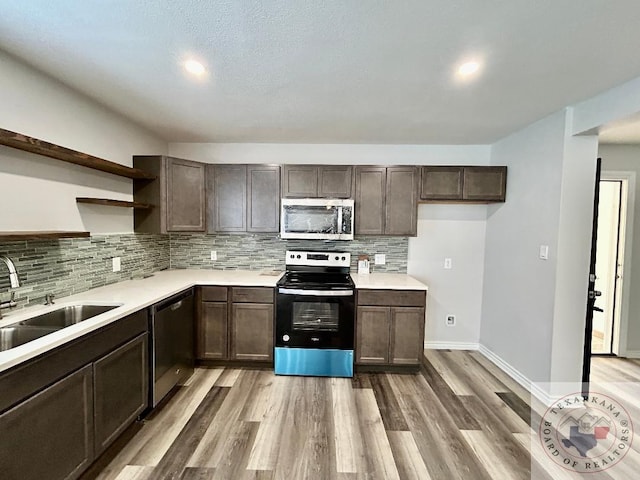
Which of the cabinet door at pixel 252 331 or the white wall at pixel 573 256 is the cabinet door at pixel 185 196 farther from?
the white wall at pixel 573 256

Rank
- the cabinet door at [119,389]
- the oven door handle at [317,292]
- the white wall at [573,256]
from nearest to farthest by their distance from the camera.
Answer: the cabinet door at [119,389] < the white wall at [573,256] < the oven door handle at [317,292]

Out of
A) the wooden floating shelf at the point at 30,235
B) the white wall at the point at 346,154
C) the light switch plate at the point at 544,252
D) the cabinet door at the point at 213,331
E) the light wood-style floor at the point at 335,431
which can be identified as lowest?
the light wood-style floor at the point at 335,431

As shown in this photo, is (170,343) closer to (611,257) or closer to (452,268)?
(452,268)

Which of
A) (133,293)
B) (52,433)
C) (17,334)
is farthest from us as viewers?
(133,293)

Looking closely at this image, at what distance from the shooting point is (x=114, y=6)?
1.34 metres

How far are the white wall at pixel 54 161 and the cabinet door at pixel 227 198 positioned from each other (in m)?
0.81

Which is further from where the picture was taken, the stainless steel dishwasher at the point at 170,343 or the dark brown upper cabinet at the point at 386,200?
the dark brown upper cabinet at the point at 386,200

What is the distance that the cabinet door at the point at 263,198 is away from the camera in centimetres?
322

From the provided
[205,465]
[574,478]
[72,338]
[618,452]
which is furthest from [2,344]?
[618,452]

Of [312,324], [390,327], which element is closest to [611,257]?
[390,327]

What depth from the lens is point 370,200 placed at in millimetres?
Answer: 3217

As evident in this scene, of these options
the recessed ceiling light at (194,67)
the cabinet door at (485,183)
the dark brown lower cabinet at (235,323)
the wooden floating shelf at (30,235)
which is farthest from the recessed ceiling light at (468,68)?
the wooden floating shelf at (30,235)

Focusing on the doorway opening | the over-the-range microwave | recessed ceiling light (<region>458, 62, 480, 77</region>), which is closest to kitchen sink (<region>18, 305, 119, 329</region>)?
the over-the-range microwave

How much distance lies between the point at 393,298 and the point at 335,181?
4.49 feet
